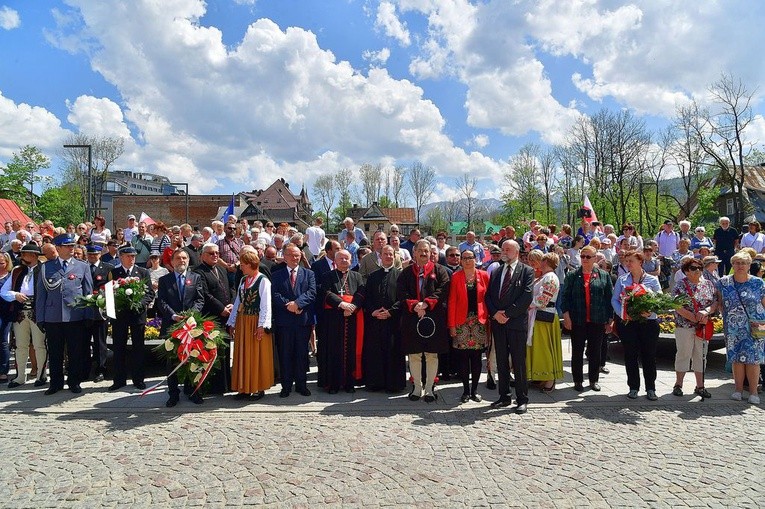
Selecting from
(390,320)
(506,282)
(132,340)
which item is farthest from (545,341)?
(132,340)

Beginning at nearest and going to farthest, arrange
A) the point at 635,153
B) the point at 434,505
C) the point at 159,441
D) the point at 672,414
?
the point at 434,505
the point at 159,441
the point at 672,414
the point at 635,153

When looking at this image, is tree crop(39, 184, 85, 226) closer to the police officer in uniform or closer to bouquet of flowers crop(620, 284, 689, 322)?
the police officer in uniform

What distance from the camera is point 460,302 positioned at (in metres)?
6.64

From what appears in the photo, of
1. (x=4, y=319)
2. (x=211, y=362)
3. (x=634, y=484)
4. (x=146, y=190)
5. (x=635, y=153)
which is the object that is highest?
(x=146, y=190)

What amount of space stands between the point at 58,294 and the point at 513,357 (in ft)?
20.6

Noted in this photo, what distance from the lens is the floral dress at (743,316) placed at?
6531 millimetres

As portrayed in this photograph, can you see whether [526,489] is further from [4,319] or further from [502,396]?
[4,319]

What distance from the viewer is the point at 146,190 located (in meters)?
108

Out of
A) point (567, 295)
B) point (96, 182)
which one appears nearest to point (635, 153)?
point (567, 295)

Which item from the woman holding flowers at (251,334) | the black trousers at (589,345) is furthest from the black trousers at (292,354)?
the black trousers at (589,345)

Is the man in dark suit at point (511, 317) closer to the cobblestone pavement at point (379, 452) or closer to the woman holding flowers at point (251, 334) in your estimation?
the cobblestone pavement at point (379, 452)

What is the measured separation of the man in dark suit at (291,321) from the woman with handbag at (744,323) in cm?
572

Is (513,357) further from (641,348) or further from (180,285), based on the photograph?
(180,285)

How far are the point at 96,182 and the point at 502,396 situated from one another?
181 ft
